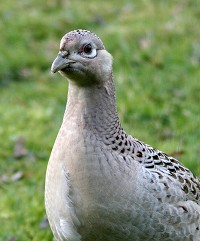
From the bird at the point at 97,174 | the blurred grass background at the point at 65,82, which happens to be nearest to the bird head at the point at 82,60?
the bird at the point at 97,174

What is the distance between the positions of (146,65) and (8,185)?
3.15m

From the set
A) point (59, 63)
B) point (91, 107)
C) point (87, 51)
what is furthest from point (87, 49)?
point (91, 107)

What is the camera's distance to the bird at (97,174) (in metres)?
3.85

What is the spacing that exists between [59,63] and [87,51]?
0.72 feet

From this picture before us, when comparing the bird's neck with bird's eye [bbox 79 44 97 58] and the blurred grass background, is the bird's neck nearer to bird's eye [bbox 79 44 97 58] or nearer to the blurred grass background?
bird's eye [bbox 79 44 97 58]

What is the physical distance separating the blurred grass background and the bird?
1354mm

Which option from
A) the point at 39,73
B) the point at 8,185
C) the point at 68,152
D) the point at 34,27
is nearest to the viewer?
the point at 68,152

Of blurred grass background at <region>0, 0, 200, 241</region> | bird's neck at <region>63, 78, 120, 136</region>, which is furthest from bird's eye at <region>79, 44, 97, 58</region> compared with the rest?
blurred grass background at <region>0, 0, 200, 241</region>

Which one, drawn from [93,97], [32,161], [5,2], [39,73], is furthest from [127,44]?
[93,97]

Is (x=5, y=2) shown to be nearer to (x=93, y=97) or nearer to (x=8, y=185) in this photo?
(x=8, y=185)

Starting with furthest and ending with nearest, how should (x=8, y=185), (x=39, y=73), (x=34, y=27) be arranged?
(x=34, y=27), (x=39, y=73), (x=8, y=185)

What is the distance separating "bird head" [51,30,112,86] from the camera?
375cm

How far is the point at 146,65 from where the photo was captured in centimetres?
852

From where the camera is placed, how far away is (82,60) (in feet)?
12.4
